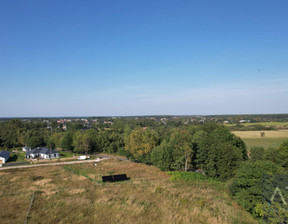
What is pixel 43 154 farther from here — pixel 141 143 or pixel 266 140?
pixel 266 140

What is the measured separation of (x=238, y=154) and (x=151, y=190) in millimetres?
Answer: 15224

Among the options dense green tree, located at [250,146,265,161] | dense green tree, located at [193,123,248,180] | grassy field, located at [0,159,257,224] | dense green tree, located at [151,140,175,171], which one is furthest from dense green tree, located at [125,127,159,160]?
dense green tree, located at [250,146,265,161]

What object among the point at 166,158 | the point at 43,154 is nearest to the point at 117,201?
the point at 166,158

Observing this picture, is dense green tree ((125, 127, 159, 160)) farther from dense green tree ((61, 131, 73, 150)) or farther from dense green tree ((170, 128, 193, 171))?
dense green tree ((61, 131, 73, 150))

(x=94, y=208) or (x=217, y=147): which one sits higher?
(x=217, y=147)

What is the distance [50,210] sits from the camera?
630 inches

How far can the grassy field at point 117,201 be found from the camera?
48.6ft

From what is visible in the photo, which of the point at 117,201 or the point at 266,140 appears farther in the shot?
the point at 266,140

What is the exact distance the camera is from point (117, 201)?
59.6 feet

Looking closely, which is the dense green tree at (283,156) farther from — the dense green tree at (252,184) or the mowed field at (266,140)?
the mowed field at (266,140)

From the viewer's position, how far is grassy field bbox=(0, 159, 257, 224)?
48.6 feet

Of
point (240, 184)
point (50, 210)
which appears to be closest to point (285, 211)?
point (240, 184)

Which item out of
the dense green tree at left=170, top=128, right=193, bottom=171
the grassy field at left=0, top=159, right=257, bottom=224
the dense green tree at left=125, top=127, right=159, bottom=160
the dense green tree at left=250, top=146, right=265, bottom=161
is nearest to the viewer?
the grassy field at left=0, top=159, right=257, bottom=224

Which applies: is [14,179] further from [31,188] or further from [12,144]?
[12,144]
